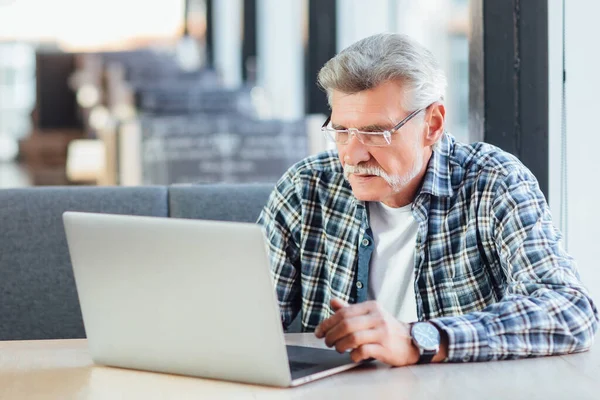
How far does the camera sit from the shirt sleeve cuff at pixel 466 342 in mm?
1507

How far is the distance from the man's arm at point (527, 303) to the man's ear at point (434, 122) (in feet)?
0.64

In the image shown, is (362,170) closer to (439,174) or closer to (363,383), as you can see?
(439,174)

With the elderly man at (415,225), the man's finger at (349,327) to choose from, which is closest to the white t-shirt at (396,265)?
the elderly man at (415,225)

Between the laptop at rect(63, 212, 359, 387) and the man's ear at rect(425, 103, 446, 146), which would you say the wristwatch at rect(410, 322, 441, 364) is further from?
the man's ear at rect(425, 103, 446, 146)

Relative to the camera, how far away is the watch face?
1493mm

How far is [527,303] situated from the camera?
159 cm

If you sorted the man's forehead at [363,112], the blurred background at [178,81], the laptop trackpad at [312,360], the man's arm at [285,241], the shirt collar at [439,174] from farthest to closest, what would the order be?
the blurred background at [178,81] < the man's arm at [285,241] < the shirt collar at [439,174] < the man's forehead at [363,112] < the laptop trackpad at [312,360]

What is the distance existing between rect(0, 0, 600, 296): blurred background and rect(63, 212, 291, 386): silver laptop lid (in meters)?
1.19

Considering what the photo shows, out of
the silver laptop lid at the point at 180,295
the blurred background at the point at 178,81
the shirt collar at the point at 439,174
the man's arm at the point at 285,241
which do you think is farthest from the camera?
the blurred background at the point at 178,81

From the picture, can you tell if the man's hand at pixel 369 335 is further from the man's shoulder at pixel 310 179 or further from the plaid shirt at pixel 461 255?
the man's shoulder at pixel 310 179

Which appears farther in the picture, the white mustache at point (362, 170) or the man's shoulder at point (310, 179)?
the man's shoulder at point (310, 179)

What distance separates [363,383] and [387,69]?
67 centimetres

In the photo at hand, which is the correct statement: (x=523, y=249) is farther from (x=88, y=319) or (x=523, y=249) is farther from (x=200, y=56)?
(x=200, y=56)

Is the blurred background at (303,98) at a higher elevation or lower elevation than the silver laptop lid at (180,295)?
higher
